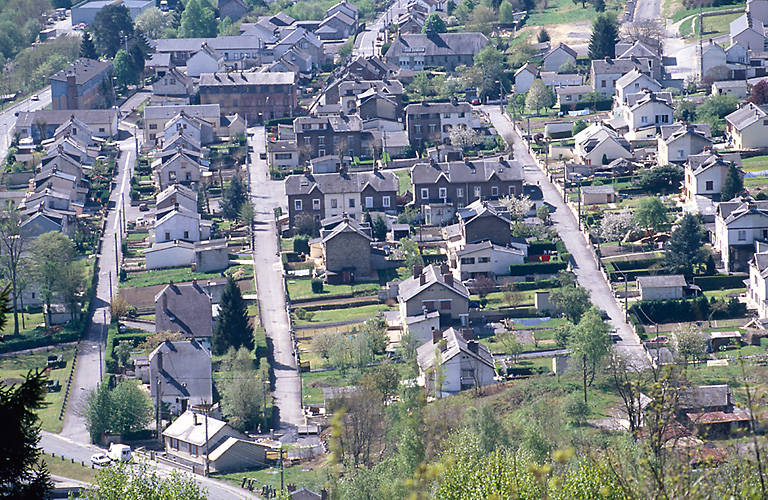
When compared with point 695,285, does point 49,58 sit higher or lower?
higher

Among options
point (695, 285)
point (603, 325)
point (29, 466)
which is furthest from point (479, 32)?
point (29, 466)

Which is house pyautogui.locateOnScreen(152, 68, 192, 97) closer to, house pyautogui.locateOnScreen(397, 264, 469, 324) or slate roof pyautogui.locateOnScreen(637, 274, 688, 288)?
house pyautogui.locateOnScreen(397, 264, 469, 324)

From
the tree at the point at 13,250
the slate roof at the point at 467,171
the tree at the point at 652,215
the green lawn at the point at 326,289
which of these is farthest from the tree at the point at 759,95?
the tree at the point at 13,250

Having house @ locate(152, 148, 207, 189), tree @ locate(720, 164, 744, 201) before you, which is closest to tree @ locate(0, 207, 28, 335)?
house @ locate(152, 148, 207, 189)

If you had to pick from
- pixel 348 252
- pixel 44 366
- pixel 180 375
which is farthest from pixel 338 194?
pixel 180 375

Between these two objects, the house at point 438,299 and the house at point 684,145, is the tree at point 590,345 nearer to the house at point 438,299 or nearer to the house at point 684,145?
the house at point 438,299

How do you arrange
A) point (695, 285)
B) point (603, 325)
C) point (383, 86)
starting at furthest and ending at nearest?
point (383, 86), point (695, 285), point (603, 325)

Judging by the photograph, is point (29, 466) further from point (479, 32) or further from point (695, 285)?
point (479, 32)
